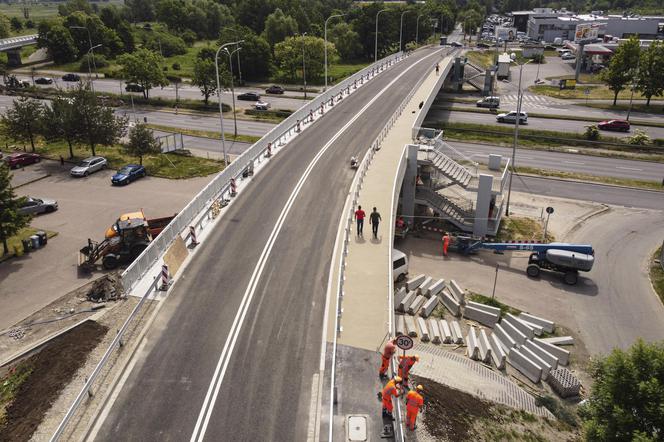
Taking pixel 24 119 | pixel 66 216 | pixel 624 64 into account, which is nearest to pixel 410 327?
pixel 66 216

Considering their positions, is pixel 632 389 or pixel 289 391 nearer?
pixel 632 389

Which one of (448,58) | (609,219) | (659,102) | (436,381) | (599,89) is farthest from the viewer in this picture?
(599,89)

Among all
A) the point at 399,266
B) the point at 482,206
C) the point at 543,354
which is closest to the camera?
the point at 543,354

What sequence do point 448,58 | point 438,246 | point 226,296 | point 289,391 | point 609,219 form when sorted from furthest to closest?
point 448,58 < point 609,219 < point 438,246 < point 226,296 < point 289,391

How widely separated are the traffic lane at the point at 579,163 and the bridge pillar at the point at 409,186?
37.0ft

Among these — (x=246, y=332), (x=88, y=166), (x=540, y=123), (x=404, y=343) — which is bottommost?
(x=88, y=166)

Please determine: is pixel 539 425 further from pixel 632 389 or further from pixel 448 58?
pixel 448 58

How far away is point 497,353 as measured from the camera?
885 inches

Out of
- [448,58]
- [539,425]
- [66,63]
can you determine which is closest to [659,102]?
[448,58]

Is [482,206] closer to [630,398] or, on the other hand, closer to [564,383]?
[564,383]

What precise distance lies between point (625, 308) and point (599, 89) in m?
67.9

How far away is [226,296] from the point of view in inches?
811

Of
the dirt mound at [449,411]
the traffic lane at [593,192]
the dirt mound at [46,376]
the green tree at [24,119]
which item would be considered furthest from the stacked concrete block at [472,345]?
the green tree at [24,119]

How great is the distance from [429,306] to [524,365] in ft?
18.5
